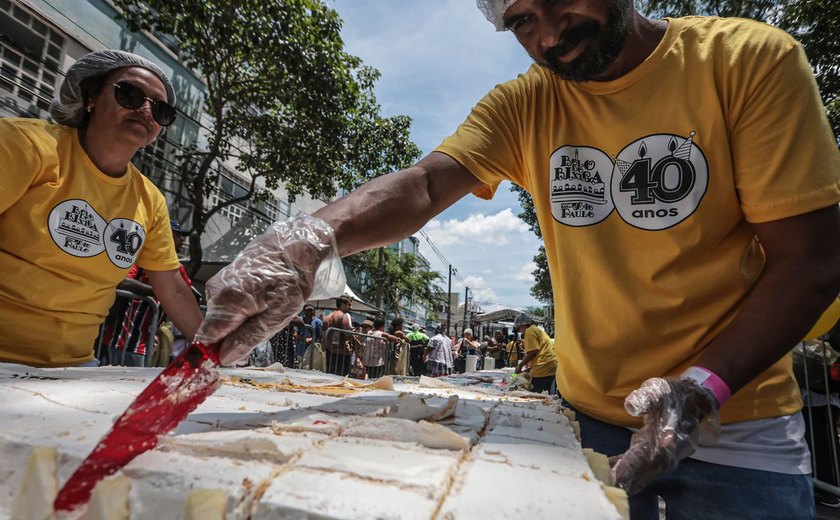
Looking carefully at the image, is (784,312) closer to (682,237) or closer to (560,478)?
(682,237)

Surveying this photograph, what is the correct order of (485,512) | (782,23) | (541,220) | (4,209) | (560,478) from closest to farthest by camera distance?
(485,512), (560,478), (541,220), (4,209), (782,23)

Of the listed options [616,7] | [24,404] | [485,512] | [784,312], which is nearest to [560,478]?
[485,512]

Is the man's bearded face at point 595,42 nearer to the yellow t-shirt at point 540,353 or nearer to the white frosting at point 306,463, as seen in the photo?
the white frosting at point 306,463

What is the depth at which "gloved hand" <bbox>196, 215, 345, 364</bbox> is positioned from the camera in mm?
1028

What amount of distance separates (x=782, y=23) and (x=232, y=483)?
27.4 ft

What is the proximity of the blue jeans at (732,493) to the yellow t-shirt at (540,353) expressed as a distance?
633cm

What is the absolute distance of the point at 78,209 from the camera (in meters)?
1.95

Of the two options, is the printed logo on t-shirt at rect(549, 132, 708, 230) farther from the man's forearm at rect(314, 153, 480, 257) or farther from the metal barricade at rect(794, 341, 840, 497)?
the metal barricade at rect(794, 341, 840, 497)

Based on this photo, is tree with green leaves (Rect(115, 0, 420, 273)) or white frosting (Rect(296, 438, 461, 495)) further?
tree with green leaves (Rect(115, 0, 420, 273))

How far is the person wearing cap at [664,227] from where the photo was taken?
1058mm

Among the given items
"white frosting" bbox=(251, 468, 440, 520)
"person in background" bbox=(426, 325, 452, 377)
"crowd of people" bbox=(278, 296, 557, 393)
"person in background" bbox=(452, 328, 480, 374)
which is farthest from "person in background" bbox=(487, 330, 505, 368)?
"white frosting" bbox=(251, 468, 440, 520)

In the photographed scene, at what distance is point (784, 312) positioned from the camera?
41.4 inches

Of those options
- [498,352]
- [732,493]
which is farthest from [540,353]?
[498,352]

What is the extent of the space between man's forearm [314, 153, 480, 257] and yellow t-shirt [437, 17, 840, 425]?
0.08m
